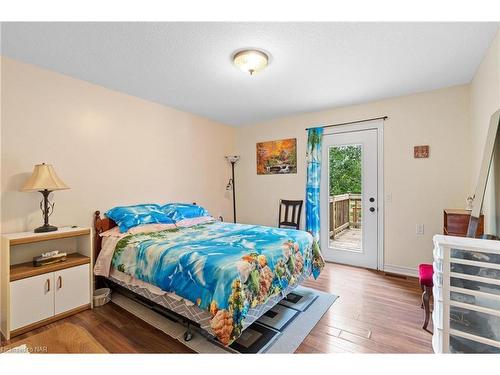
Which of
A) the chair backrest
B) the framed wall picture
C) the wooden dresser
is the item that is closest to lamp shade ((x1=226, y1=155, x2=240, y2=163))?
the chair backrest

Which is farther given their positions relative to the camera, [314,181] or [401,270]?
[314,181]

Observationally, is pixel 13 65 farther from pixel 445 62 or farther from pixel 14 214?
pixel 445 62

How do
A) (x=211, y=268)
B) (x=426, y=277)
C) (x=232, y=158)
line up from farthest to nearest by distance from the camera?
(x=232, y=158) → (x=426, y=277) → (x=211, y=268)

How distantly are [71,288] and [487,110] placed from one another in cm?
421

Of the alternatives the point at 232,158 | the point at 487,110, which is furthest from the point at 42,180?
the point at 487,110

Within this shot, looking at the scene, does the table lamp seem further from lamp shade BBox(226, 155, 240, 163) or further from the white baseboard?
the white baseboard

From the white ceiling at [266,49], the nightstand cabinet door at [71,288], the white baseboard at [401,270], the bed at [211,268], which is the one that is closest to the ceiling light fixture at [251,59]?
the white ceiling at [266,49]

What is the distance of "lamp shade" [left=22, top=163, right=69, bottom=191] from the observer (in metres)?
2.11

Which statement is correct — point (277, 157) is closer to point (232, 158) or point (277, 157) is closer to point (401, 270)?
point (232, 158)

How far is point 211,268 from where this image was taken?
1.69 m

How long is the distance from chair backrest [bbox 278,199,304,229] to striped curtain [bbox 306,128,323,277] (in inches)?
8.4

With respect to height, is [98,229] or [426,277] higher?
[98,229]
